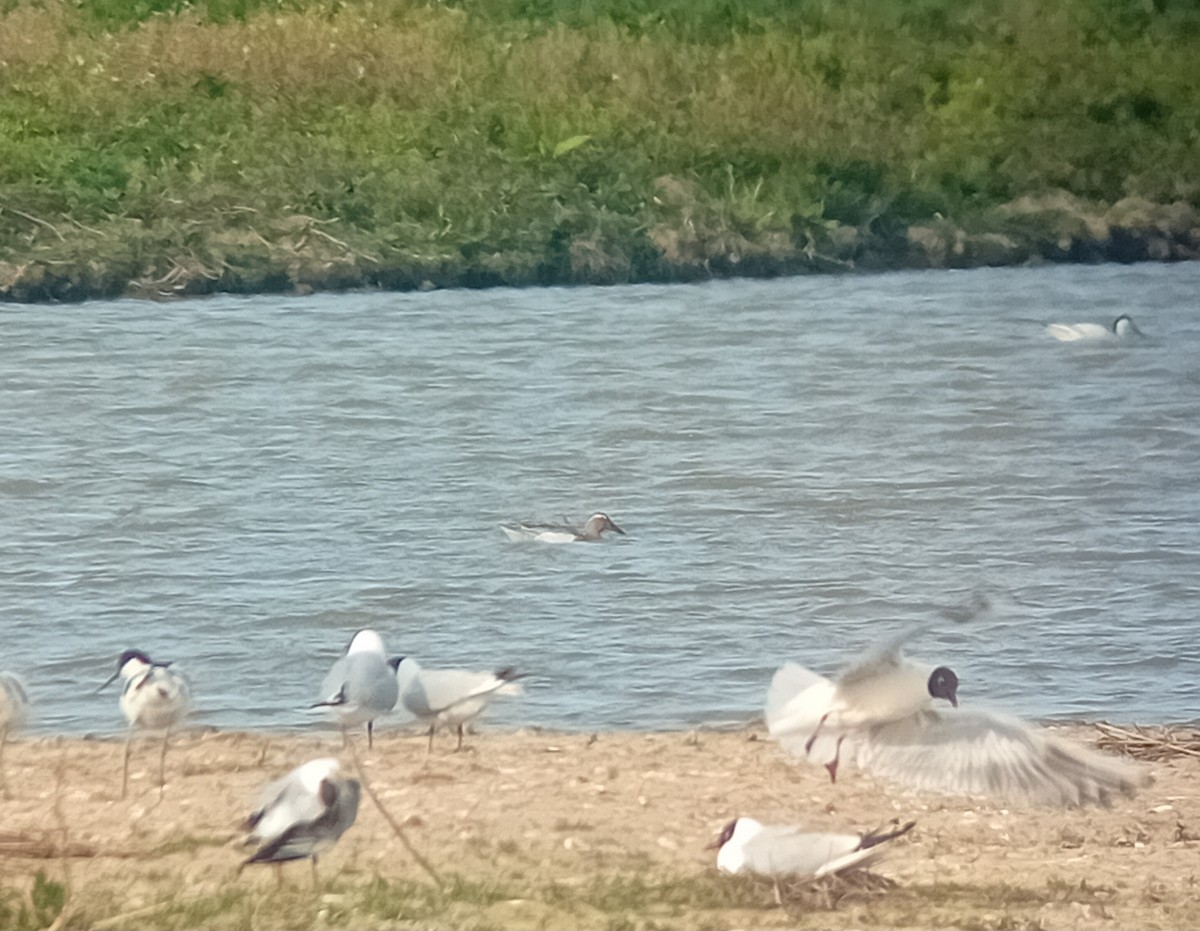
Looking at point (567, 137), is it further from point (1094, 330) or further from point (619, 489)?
point (1094, 330)

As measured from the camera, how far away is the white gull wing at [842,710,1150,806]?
2100 millimetres

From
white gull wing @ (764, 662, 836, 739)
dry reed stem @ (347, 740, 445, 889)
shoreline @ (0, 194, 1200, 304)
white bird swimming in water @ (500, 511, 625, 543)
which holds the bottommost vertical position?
dry reed stem @ (347, 740, 445, 889)

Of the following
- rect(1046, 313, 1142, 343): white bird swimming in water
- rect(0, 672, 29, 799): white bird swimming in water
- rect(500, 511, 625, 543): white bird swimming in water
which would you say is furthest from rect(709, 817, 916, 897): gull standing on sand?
rect(0, 672, 29, 799): white bird swimming in water

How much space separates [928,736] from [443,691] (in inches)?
25.1

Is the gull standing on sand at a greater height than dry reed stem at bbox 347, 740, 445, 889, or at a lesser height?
lesser

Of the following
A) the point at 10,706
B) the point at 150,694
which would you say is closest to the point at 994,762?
the point at 150,694

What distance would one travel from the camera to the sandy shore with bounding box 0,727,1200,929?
207 cm

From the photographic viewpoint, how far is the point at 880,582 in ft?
6.97

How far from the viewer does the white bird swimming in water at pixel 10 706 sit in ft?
6.89

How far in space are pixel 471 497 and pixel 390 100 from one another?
0.55 m

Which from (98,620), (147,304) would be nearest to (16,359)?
(147,304)

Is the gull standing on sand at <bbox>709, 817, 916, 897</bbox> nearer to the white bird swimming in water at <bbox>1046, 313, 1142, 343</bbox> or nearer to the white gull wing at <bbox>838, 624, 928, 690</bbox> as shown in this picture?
the white gull wing at <bbox>838, 624, 928, 690</bbox>

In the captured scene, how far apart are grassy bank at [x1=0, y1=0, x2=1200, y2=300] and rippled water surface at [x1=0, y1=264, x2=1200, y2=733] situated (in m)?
0.06

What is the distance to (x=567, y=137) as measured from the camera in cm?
216
